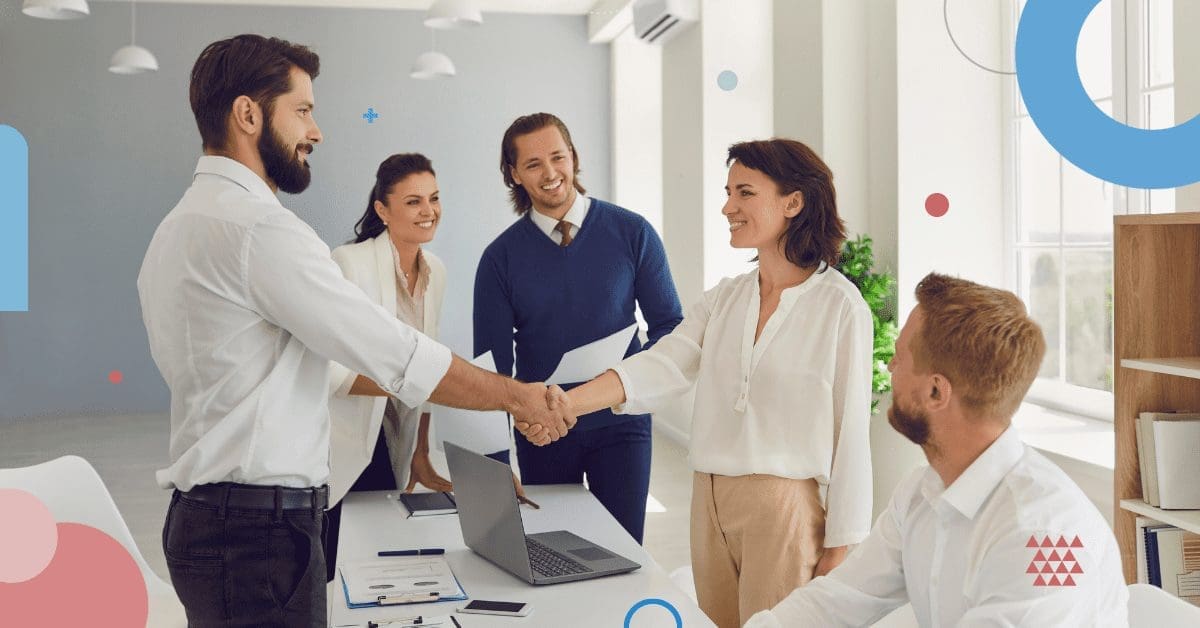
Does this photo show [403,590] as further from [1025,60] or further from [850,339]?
[1025,60]

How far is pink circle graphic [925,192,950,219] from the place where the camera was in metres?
4.60

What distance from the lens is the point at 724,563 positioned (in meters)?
2.13

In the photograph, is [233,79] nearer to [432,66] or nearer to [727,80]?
[727,80]

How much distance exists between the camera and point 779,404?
2102 mm

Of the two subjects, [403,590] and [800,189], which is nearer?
[403,590]

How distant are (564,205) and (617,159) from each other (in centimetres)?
744

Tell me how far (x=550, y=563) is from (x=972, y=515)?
0.89 meters

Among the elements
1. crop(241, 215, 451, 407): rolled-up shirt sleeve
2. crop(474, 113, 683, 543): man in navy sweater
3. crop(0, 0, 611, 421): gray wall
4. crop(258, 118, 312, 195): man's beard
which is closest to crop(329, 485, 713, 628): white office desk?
crop(474, 113, 683, 543): man in navy sweater

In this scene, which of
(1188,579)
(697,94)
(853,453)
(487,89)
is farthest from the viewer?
(487,89)

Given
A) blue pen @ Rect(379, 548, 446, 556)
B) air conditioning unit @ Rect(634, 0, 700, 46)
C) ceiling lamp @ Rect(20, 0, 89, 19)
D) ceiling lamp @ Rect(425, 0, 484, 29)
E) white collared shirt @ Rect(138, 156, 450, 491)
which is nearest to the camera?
white collared shirt @ Rect(138, 156, 450, 491)

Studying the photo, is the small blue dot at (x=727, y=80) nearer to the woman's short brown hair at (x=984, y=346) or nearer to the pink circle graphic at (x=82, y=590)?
the pink circle graphic at (x=82, y=590)

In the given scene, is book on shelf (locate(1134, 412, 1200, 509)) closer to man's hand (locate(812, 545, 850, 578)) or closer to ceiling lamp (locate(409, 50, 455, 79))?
man's hand (locate(812, 545, 850, 578))

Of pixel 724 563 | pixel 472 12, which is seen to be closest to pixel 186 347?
pixel 724 563

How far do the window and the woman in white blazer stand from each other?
2.38m
